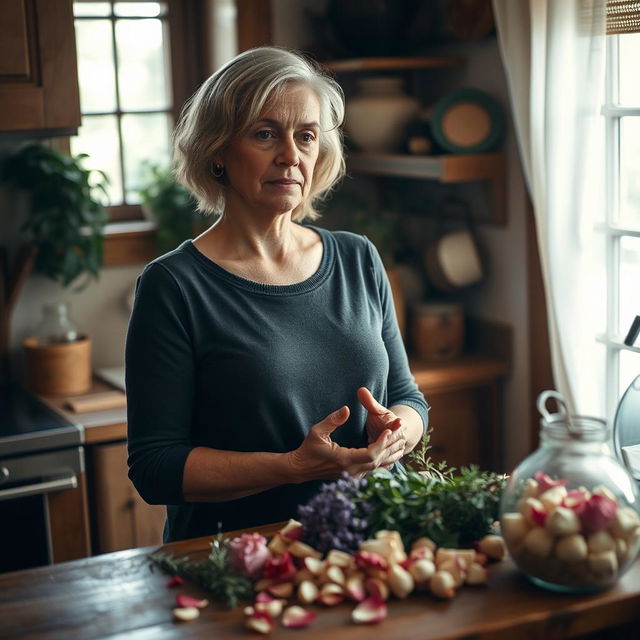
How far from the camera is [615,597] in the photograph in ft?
4.00

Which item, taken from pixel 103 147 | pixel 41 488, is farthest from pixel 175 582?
pixel 103 147

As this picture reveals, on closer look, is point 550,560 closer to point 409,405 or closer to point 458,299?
point 409,405

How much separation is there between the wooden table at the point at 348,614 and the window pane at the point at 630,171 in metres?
1.43

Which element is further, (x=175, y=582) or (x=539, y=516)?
(x=175, y=582)

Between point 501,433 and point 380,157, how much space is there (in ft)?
3.06

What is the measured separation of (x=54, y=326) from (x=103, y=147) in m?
0.63

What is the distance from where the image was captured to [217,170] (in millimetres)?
1802

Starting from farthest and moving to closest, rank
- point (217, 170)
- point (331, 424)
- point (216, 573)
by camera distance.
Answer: point (217, 170), point (331, 424), point (216, 573)

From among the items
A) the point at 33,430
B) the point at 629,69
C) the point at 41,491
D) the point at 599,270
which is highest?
the point at 629,69

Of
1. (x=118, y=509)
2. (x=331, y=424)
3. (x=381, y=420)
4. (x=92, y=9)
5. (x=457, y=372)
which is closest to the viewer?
(x=331, y=424)

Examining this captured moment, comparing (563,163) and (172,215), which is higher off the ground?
(563,163)

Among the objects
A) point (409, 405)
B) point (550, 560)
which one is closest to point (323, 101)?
point (409, 405)

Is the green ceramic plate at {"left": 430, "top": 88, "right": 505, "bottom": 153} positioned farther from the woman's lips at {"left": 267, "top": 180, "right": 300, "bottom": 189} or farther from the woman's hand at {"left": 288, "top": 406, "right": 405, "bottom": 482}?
the woman's hand at {"left": 288, "top": 406, "right": 405, "bottom": 482}

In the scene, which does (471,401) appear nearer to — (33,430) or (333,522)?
(33,430)
